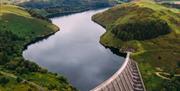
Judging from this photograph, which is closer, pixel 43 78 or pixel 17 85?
pixel 17 85

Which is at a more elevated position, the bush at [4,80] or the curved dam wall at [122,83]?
the bush at [4,80]

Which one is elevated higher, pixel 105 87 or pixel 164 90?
pixel 105 87

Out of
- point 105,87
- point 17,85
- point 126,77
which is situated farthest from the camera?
point 126,77

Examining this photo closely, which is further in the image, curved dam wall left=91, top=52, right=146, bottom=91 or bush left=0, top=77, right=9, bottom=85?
bush left=0, top=77, right=9, bottom=85

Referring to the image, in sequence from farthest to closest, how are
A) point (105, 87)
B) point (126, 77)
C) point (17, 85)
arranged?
point (126, 77) < point (17, 85) < point (105, 87)

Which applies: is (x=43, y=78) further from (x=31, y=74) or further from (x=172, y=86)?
(x=172, y=86)

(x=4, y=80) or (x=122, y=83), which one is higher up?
(x=4, y=80)

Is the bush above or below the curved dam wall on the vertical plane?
above

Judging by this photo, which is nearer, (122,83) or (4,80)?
(4,80)

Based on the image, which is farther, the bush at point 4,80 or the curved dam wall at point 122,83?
the bush at point 4,80

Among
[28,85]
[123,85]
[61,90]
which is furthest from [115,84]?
[28,85]
